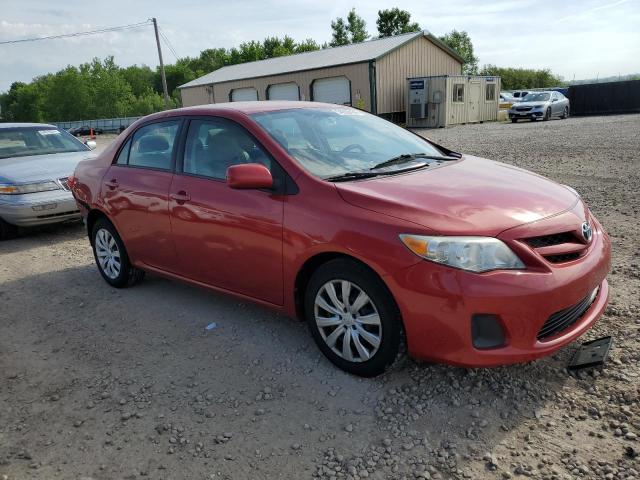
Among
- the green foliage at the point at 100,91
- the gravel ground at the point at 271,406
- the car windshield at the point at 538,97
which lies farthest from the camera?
the green foliage at the point at 100,91

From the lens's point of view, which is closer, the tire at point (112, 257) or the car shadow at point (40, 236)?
the tire at point (112, 257)

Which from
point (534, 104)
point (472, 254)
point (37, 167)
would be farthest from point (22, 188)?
point (534, 104)

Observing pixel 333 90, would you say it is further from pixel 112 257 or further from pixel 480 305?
pixel 480 305

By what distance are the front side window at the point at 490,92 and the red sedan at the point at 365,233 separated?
28539mm

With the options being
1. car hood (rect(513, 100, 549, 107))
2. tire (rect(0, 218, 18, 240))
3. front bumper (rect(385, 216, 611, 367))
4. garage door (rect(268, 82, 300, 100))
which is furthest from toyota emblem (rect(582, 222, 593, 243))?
garage door (rect(268, 82, 300, 100))

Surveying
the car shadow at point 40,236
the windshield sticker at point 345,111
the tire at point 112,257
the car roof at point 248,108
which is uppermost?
the car roof at point 248,108

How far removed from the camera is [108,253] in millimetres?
5277

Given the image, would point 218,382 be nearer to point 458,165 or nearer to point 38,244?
point 458,165

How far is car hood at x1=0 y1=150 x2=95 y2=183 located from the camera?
7.46m

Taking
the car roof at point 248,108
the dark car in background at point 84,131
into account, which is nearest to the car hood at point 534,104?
the car roof at point 248,108

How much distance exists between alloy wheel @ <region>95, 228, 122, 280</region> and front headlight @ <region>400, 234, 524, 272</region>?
341 centimetres

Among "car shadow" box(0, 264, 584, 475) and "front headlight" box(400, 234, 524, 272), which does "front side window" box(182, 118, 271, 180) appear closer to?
"car shadow" box(0, 264, 584, 475)

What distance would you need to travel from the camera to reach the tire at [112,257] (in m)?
5.10

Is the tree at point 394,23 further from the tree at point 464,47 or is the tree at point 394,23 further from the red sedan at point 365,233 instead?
the red sedan at point 365,233
